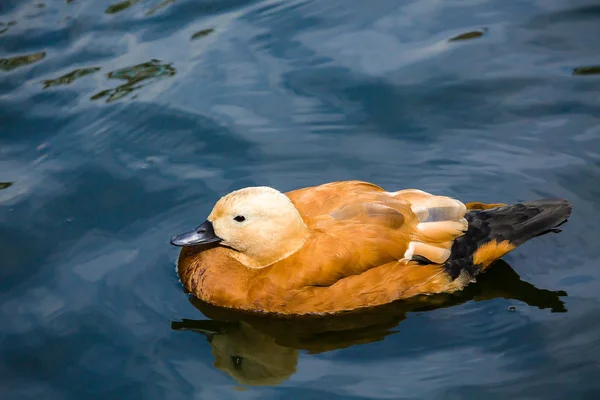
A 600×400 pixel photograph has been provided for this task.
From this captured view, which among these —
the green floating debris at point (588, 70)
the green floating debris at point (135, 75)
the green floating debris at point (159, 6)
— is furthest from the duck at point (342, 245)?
the green floating debris at point (159, 6)

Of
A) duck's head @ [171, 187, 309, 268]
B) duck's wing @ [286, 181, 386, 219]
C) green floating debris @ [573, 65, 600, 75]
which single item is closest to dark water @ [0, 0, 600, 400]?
green floating debris @ [573, 65, 600, 75]

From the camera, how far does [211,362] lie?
6.18 metres

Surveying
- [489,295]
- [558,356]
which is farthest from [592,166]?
[558,356]

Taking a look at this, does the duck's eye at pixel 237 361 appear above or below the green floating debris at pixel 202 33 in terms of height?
below

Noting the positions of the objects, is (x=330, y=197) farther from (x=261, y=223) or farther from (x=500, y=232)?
(x=500, y=232)

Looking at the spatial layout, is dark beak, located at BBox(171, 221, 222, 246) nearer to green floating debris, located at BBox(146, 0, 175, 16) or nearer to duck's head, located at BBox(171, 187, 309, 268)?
duck's head, located at BBox(171, 187, 309, 268)

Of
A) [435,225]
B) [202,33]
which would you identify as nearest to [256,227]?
[435,225]

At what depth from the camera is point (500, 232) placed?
677cm

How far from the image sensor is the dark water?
6.08 meters

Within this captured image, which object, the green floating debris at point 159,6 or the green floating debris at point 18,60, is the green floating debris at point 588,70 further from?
the green floating debris at point 18,60

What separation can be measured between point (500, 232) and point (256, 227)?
1832 millimetres

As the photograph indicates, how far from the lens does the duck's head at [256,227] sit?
653cm

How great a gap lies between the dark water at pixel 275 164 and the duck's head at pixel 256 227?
54 cm

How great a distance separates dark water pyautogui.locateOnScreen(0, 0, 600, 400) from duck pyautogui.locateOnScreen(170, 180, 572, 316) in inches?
7.7
